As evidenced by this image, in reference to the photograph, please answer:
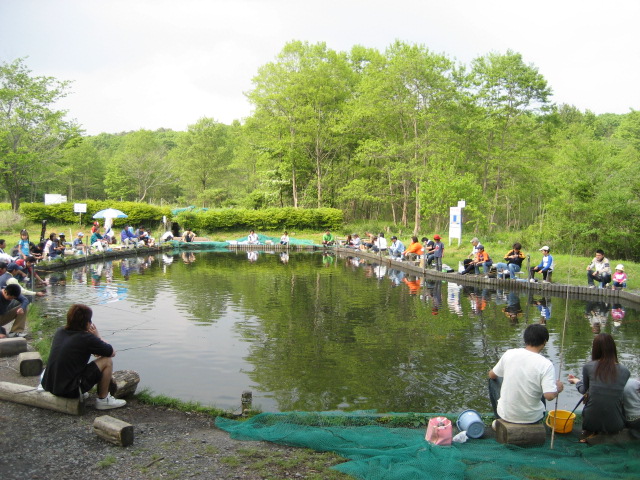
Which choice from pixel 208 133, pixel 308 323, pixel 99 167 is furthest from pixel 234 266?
pixel 99 167

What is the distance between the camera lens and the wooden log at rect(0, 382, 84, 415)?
5570 millimetres

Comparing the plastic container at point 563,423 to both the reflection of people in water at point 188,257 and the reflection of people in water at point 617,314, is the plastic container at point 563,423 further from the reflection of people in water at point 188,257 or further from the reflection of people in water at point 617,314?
the reflection of people in water at point 188,257

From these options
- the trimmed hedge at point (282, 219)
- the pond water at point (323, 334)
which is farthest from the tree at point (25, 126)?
the pond water at point (323, 334)

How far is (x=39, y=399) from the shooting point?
5.70 meters

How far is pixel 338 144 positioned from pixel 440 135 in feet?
36.9

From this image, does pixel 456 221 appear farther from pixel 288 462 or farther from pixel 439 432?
pixel 288 462

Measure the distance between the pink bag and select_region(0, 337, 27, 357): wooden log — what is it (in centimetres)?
607

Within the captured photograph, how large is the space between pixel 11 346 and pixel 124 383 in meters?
2.59

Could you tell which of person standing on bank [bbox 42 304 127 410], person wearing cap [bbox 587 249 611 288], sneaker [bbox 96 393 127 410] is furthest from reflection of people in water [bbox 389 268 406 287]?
person standing on bank [bbox 42 304 127 410]

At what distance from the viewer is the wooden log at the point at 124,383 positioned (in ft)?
20.4

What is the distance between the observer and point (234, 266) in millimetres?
22047

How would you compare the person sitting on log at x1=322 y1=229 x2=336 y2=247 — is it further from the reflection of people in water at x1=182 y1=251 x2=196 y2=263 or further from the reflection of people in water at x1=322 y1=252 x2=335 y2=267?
the reflection of people in water at x1=182 y1=251 x2=196 y2=263

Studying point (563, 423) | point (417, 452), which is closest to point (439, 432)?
point (417, 452)

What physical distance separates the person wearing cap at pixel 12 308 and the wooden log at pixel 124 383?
2963 millimetres
